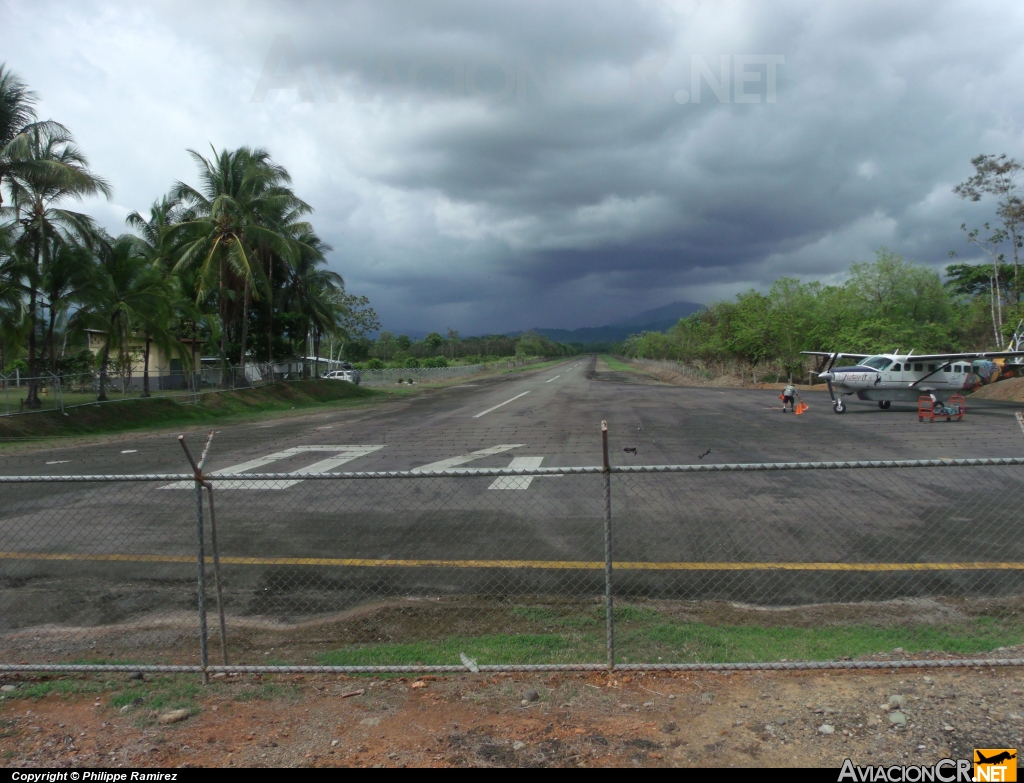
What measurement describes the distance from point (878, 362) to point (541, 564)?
21833mm

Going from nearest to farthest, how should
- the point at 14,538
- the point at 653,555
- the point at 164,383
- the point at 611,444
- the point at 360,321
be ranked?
1. the point at 653,555
2. the point at 14,538
3. the point at 611,444
4. the point at 164,383
5. the point at 360,321

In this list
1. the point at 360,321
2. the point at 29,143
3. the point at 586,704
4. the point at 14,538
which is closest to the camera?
the point at 586,704

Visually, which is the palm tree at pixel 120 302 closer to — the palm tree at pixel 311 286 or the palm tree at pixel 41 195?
the palm tree at pixel 41 195

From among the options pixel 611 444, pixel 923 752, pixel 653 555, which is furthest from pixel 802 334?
pixel 923 752

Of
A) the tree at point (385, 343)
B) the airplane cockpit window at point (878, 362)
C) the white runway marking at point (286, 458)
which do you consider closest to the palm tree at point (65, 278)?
the white runway marking at point (286, 458)

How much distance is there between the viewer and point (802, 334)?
49281 millimetres

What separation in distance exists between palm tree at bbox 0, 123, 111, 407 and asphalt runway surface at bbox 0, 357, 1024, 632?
12.5 metres

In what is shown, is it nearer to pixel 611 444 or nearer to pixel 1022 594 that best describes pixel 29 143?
pixel 611 444

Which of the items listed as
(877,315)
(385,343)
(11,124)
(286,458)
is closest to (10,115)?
(11,124)

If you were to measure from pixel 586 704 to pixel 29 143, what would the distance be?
2627 centimetres

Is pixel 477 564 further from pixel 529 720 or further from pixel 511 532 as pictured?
pixel 529 720

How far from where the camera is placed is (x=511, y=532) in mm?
8242

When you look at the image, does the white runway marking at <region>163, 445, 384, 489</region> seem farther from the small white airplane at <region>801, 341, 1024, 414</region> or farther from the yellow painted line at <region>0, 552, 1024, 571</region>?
the small white airplane at <region>801, 341, 1024, 414</region>

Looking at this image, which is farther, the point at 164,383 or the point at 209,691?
the point at 164,383
